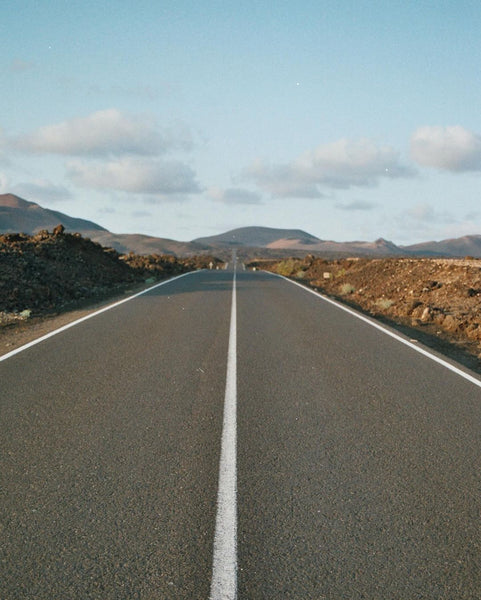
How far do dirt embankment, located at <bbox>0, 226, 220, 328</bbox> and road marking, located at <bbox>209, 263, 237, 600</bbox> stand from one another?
940 centimetres

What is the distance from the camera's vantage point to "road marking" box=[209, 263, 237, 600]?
321cm

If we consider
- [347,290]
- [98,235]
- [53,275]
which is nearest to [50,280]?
[53,275]

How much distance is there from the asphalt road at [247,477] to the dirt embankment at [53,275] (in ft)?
25.6

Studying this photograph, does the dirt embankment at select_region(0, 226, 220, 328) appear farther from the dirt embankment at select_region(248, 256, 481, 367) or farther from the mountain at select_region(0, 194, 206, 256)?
the mountain at select_region(0, 194, 206, 256)

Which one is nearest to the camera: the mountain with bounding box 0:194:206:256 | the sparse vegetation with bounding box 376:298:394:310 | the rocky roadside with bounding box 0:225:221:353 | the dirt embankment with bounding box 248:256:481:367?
the dirt embankment with bounding box 248:256:481:367

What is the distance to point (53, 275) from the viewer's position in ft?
67.8

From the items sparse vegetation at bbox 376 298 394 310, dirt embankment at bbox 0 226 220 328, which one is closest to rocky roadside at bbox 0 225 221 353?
dirt embankment at bbox 0 226 220 328

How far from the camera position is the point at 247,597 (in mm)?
3111

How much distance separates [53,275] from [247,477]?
57.9ft

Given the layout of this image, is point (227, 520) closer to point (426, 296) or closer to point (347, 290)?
point (426, 296)

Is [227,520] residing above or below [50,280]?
below

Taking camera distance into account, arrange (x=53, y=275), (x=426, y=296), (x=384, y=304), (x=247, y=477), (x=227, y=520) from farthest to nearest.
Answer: (x=53, y=275)
(x=384, y=304)
(x=426, y=296)
(x=247, y=477)
(x=227, y=520)

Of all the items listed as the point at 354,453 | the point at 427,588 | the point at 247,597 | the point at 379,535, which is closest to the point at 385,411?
the point at 354,453

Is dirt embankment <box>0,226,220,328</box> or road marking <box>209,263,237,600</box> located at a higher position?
dirt embankment <box>0,226,220,328</box>
